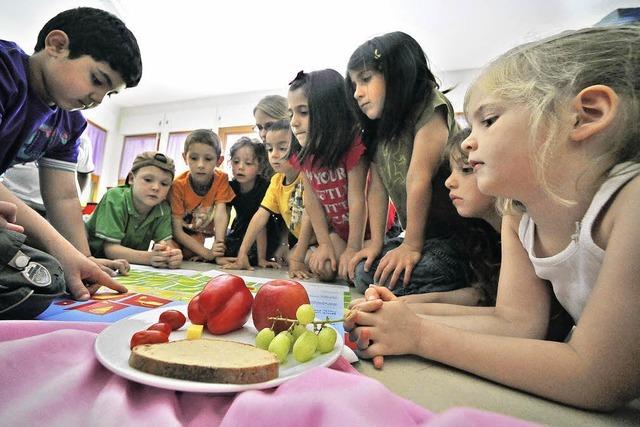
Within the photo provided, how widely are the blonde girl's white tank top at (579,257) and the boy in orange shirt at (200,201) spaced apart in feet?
4.83

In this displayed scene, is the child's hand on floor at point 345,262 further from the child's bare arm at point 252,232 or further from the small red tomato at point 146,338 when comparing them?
the small red tomato at point 146,338

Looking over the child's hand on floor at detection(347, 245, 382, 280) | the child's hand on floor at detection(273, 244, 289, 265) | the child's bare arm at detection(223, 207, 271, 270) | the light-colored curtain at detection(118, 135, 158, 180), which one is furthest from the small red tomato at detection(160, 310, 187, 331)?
the light-colored curtain at detection(118, 135, 158, 180)

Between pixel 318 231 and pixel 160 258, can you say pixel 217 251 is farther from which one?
pixel 318 231

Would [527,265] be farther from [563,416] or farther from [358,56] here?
[358,56]

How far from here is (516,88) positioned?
424 mm

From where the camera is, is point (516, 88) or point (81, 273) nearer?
point (516, 88)

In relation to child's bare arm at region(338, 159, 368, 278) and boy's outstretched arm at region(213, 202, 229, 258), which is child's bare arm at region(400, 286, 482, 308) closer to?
child's bare arm at region(338, 159, 368, 278)

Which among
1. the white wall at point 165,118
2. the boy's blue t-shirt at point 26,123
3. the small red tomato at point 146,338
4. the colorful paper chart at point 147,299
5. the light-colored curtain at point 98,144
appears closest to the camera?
the small red tomato at point 146,338

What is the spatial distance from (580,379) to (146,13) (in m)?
3.55

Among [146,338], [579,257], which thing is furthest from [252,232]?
[579,257]

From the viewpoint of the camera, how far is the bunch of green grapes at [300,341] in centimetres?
35

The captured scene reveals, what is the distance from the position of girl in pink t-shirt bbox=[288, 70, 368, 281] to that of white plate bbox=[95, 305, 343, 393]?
711 mm

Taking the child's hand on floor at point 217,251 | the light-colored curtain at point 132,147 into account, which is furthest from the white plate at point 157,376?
the light-colored curtain at point 132,147

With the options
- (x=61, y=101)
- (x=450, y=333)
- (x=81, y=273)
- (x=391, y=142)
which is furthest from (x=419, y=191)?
(x=61, y=101)
